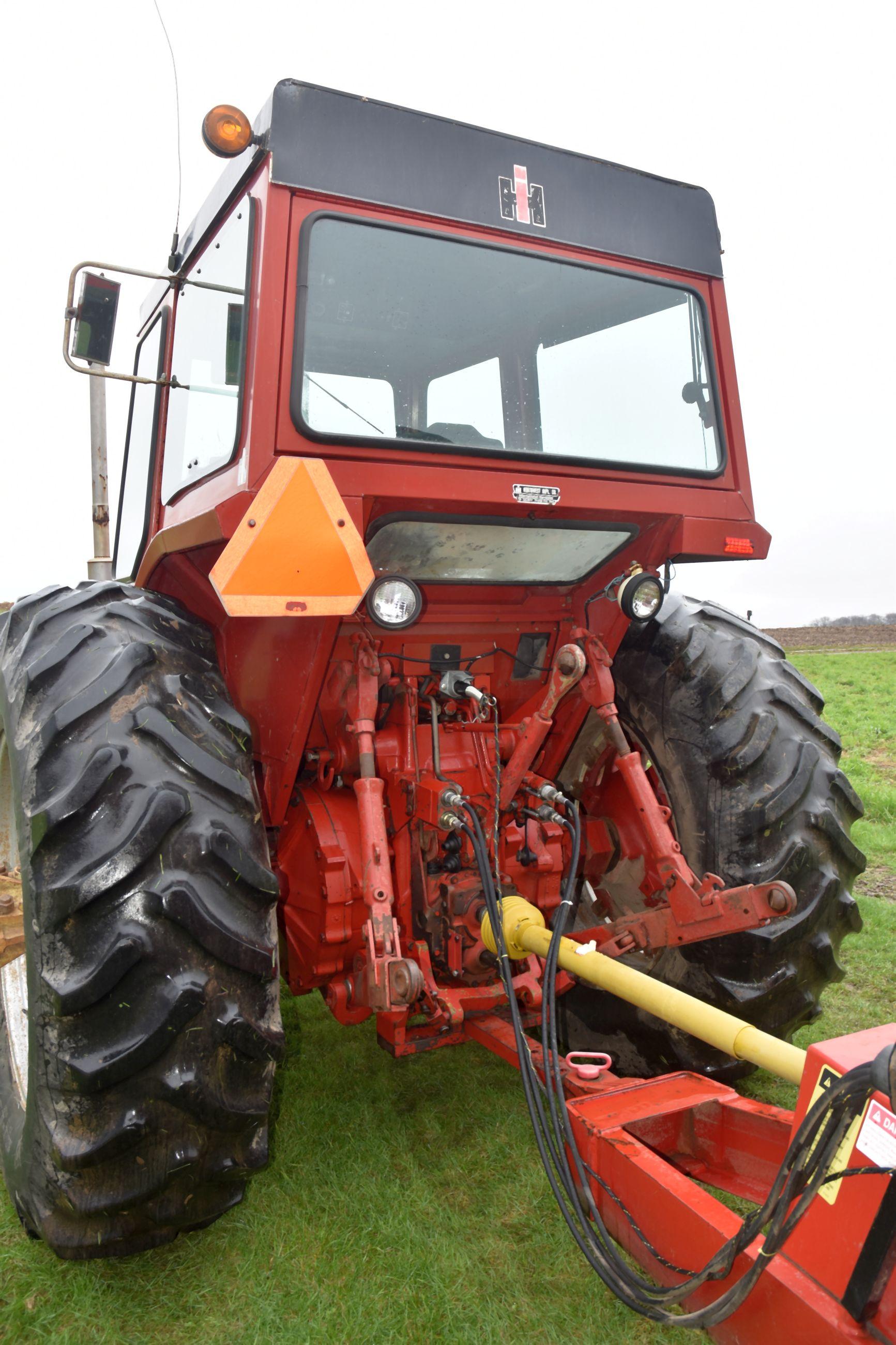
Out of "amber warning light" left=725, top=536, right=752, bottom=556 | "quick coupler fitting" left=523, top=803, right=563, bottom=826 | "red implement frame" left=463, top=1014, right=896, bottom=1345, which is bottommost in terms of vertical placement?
"red implement frame" left=463, top=1014, right=896, bottom=1345

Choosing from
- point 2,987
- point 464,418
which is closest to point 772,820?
point 464,418

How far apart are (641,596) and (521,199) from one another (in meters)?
1.09

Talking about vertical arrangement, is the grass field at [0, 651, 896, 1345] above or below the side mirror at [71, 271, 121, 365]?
below

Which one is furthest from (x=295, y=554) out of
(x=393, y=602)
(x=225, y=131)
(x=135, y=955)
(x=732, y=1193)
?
(x=732, y=1193)

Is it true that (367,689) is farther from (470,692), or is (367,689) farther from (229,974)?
(229,974)

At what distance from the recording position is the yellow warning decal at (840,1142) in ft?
4.13

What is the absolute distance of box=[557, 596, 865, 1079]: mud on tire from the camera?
2.61 m

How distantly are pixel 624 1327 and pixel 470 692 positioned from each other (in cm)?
151

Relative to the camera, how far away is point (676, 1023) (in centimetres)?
180

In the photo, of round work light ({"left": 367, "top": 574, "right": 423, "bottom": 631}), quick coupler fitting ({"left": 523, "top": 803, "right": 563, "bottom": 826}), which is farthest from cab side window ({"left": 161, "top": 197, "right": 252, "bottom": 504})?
quick coupler fitting ({"left": 523, "top": 803, "right": 563, "bottom": 826})

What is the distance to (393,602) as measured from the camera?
2348mm

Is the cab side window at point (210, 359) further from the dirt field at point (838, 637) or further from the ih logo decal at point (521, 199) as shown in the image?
the dirt field at point (838, 637)

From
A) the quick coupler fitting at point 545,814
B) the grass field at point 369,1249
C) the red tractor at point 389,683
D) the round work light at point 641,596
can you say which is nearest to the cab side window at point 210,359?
the red tractor at point 389,683

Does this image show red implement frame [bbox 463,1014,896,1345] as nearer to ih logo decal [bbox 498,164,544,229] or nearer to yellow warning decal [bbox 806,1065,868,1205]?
yellow warning decal [bbox 806,1065,868,1205]
